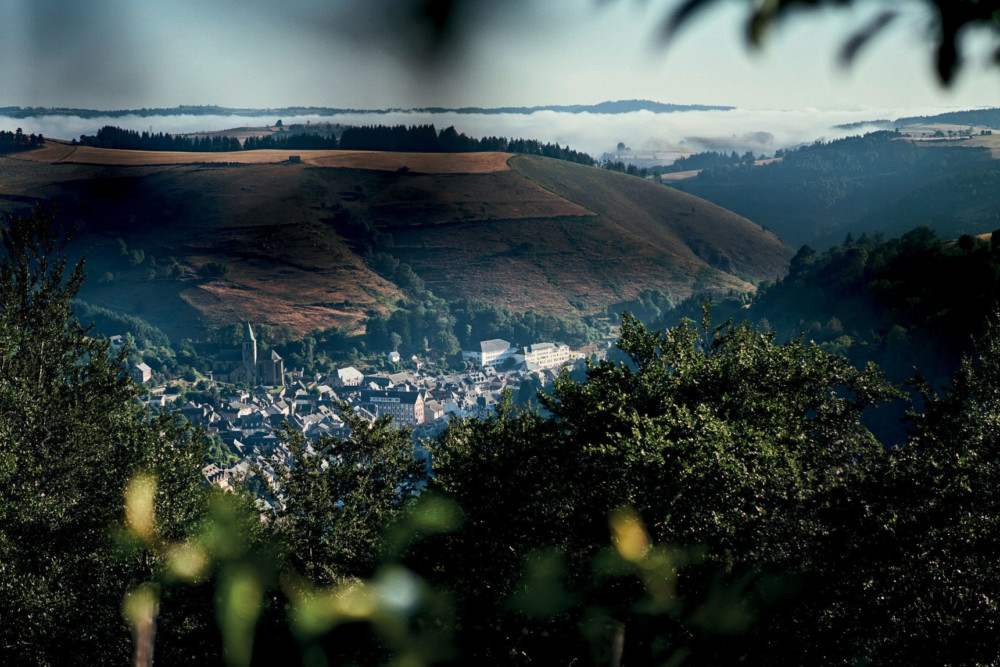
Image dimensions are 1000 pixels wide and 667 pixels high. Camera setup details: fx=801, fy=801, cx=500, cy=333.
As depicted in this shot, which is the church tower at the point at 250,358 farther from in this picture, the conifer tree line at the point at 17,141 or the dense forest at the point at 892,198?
the conifer tree line at the point at 17,141

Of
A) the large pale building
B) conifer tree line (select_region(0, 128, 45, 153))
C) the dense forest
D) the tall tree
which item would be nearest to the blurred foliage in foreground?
the tall tree

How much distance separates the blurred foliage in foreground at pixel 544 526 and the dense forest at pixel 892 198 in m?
102

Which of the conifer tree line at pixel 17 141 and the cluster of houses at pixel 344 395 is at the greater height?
the conifer tree line at pixel 17 141

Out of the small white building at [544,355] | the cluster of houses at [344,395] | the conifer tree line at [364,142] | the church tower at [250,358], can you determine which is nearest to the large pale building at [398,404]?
the cluster of houses at [344,395]

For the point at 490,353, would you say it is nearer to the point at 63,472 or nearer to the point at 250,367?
the point at 250,367

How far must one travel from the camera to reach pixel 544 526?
10914 mm

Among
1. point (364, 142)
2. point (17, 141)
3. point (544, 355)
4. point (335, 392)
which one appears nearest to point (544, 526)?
point (335, 392)

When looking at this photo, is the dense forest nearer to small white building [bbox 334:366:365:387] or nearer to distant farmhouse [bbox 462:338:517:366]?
distant farmhouse [bbox 462:338:517:366]

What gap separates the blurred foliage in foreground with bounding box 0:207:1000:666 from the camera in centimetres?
854

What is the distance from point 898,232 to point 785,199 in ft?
275

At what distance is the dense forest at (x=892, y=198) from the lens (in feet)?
371

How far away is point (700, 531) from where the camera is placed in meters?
9.20

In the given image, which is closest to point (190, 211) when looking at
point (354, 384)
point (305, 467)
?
point (354, 384)

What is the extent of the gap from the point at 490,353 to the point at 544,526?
102 meters
